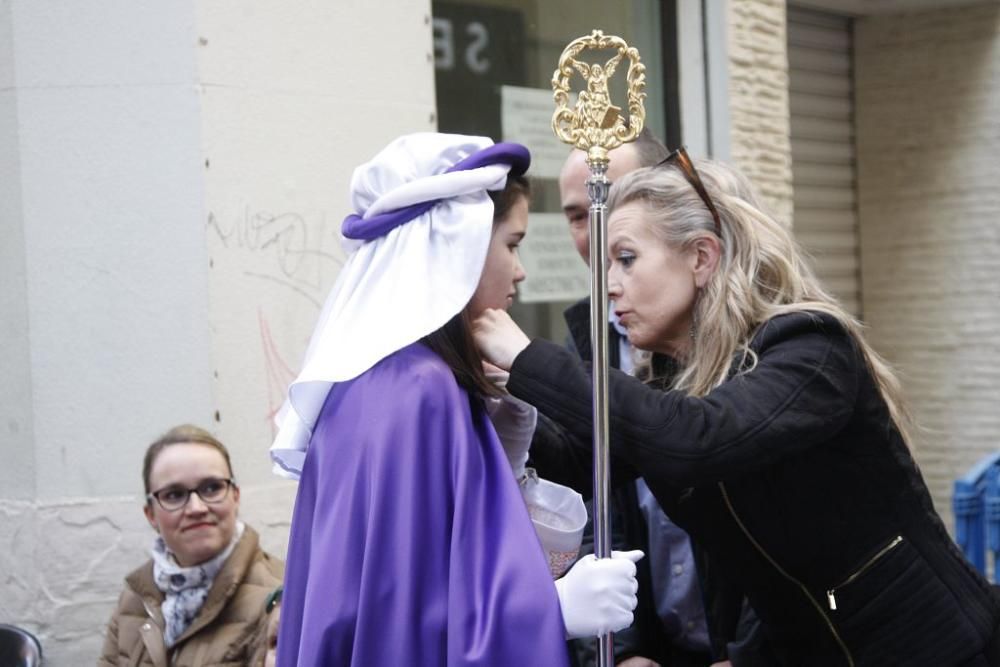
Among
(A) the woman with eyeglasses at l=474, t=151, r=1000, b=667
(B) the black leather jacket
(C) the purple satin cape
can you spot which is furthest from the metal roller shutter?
(C) the purple satin cape

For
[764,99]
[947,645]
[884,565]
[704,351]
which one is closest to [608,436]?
[704,351]

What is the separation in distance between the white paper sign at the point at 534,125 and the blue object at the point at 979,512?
2.39 m

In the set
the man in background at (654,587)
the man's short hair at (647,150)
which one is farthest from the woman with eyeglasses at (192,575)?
the man's short hair at (647,150)

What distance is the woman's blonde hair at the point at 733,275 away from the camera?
10.1ft

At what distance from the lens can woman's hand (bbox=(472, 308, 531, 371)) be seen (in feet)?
9.40

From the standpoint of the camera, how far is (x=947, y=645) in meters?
2.95

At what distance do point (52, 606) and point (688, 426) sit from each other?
3083 mm

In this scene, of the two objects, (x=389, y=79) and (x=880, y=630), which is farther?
(x=389, y=79)

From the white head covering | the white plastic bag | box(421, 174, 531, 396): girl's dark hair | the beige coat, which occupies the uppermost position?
the white head covering

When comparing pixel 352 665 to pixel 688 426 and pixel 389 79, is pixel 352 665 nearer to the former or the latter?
pixel 688 426

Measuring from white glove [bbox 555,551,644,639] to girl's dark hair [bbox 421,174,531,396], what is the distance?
0.41 m

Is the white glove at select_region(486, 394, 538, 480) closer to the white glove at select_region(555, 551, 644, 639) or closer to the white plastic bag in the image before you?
the white plastic bag

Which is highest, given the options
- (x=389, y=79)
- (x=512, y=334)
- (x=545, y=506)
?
(x=389, y=79)

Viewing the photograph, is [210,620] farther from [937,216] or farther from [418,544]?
[937,216]
